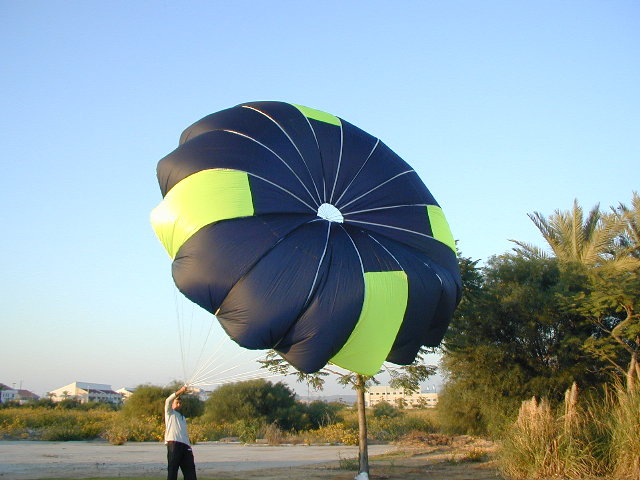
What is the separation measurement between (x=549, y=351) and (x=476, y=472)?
7.23m

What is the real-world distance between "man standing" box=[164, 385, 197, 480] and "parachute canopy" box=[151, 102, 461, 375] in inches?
62.1

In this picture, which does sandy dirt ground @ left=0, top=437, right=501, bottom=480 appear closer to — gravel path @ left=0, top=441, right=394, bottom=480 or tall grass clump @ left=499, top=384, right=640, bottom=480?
gravel path @ left=0, top=441, right=394, bottom=480

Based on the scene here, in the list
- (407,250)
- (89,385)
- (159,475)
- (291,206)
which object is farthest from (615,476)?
(89,385)

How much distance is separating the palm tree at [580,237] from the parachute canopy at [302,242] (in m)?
13.4

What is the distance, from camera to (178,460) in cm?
802

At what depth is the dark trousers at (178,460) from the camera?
7898 mm

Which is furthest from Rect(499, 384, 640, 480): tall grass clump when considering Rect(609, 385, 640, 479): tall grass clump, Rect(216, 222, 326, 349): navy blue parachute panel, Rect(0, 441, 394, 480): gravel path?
Rect(216, 222, 326, 349): navy blue parachute panel

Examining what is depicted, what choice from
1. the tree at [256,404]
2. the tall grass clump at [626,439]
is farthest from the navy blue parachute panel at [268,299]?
the tree at [256,404]

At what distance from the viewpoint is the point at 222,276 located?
7.45 metres

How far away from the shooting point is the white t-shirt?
317 inches

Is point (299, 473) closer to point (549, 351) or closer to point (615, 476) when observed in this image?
point (615, 476)

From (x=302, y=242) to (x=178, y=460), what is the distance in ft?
11.0

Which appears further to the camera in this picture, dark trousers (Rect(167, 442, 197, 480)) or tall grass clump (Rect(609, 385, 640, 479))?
tall grass clump (Rect(609, 385, 640, 479))

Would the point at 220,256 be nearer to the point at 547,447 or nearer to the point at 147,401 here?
the point at 547,447
